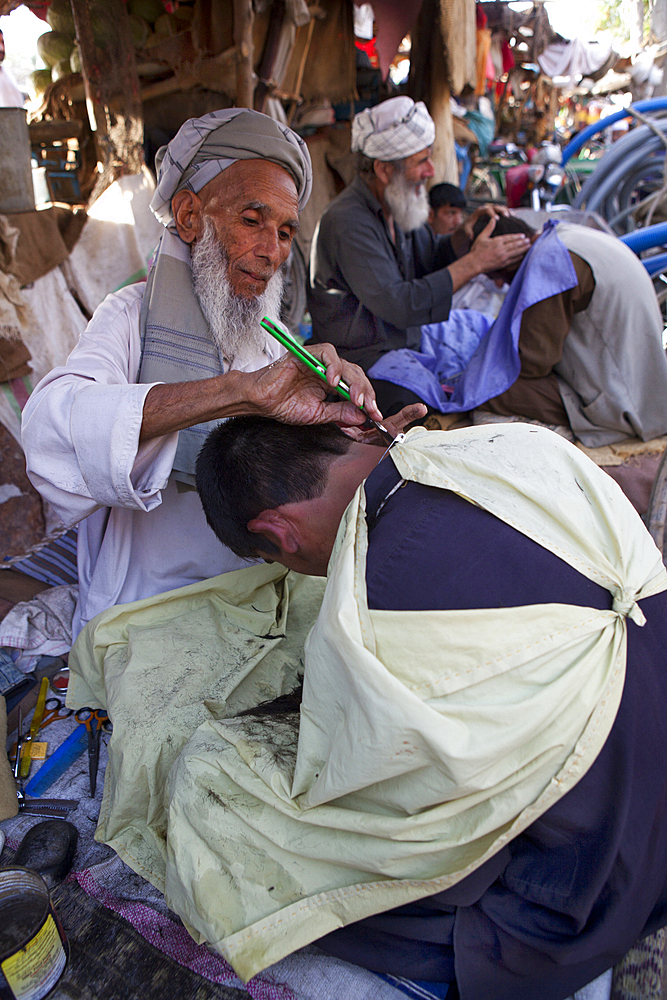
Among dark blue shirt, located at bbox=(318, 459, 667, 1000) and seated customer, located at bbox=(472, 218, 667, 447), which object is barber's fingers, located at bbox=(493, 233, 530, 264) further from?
dark blue shirt, located at bbox=(318, 459, 667, 1000)

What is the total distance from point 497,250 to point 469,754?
275 cm

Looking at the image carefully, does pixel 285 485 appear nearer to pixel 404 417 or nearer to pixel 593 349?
pixel 404 417

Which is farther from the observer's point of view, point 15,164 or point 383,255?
point 383,255

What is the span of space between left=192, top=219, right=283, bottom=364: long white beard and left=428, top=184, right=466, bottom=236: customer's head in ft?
10.4

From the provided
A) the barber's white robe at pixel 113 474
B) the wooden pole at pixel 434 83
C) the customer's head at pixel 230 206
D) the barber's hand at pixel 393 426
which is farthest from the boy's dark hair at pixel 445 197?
the barber's hand at pixel 393 426

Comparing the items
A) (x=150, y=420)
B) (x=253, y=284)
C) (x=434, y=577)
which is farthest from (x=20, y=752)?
(x=253, y=284)

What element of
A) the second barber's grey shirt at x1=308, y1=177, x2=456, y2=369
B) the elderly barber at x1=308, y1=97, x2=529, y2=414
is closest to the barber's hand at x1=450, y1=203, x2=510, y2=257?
the elderly barber at x1=308, y1=97, x2=529, y2=414

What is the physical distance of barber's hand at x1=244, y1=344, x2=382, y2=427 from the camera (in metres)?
1.51

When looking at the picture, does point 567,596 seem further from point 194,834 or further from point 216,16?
point 216,16

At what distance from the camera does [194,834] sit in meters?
1.23

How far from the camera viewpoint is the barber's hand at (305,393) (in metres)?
1.51

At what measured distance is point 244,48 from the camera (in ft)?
11.8

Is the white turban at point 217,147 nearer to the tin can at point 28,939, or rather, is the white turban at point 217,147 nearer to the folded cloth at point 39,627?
the folded cloth at point 39,627

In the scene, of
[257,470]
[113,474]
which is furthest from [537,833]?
[113,474]
